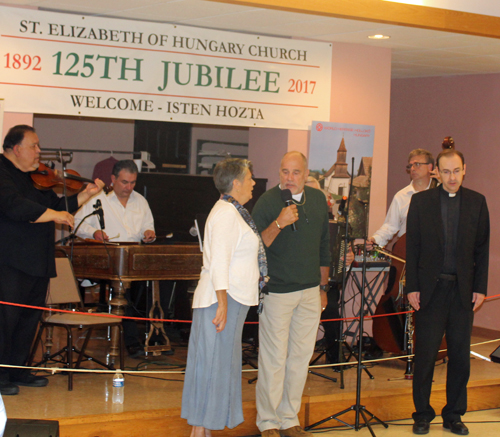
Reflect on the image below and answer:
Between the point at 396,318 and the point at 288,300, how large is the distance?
5.50ft

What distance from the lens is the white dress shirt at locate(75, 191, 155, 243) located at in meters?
5.42

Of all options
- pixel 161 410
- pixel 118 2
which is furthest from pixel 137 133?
pixel 161 410

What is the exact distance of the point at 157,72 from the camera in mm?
5238

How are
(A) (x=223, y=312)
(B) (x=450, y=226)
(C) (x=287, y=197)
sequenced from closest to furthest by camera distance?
(A) (x=223, y=312), (C) (x=287, y=197), (B) (x=450, y=226)

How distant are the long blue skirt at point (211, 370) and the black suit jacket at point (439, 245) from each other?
1301mm

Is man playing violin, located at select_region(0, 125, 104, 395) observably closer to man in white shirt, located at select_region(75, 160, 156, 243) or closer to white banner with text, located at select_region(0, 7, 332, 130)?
white banner with text, located at select_region(0, 7, 332, 130)

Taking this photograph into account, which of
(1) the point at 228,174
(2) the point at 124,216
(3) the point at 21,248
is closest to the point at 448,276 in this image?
(1) the point at 228,174

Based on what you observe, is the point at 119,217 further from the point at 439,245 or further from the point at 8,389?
the point at 439,245

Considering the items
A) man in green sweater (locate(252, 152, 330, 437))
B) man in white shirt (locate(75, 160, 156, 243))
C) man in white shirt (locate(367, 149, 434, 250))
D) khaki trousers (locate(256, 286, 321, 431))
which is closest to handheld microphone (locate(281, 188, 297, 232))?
man in green sweater (locate(252, 152, 330, 437))

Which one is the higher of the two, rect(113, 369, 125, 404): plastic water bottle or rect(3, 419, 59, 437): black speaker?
rect(3, 419, 59, 437): black speaker

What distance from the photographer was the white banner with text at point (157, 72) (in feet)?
16.1

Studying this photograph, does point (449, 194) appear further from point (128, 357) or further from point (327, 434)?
point (128, 357)

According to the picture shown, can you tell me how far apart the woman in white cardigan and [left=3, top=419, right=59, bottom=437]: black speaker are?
90 cm

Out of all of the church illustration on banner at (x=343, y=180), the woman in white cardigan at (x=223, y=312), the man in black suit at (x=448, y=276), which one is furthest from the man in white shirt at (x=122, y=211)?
the man in black suit at (x=448, y=276)
